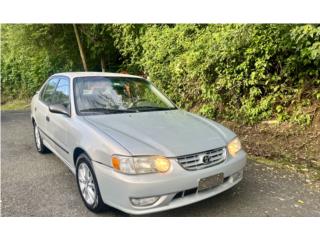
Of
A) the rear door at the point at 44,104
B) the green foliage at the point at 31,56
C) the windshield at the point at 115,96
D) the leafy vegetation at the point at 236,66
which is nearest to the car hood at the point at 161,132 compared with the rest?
the windshield at the point at 115,96

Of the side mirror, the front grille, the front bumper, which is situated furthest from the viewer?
the side mirror

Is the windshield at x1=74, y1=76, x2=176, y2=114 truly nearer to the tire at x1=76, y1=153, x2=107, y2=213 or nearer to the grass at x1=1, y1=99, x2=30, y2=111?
the tire at x1=76, y1=153, x2=107, y2=213

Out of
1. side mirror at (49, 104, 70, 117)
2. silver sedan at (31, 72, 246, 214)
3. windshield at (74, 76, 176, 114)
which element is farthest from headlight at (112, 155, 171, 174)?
side mirror at (49, 104, 70, 117)

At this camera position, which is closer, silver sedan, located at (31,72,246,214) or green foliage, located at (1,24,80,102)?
silver sedan, located at (31,72,246,214)

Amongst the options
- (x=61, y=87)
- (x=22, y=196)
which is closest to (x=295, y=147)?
(x=61, y=87)

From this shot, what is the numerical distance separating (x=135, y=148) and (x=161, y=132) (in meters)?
0.48

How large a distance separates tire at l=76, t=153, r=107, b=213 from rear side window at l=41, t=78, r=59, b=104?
70.9 inches

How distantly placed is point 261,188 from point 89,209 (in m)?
2.16

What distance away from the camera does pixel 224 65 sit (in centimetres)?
626

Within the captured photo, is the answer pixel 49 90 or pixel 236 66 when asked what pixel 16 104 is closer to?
pixel 49 90

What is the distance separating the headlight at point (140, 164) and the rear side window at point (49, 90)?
97.5 inches

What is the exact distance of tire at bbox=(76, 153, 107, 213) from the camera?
10.2 ft

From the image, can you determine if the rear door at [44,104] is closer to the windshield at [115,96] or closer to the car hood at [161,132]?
the windshield at [115,96]

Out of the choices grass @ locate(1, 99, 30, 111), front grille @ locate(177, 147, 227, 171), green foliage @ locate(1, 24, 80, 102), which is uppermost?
front grille @ locate(177, 147, 227, 171)
